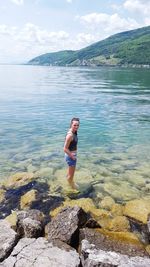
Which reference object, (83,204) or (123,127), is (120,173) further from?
(123,127)

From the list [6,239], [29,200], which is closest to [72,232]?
[6,239]

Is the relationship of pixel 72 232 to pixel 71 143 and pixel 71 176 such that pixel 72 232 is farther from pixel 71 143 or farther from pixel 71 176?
pixel 71 176

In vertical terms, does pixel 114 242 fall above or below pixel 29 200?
above

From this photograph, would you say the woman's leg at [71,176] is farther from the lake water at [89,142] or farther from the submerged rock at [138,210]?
the submerged rock at [138,210]

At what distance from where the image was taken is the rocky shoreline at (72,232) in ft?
32.4

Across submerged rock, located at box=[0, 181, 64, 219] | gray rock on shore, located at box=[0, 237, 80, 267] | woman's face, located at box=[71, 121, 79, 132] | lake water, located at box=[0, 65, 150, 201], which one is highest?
woman's face, located at box=[71, 121, 79, 132]

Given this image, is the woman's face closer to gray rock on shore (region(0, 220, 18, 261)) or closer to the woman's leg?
the woman's leg

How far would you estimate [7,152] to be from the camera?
990 inches

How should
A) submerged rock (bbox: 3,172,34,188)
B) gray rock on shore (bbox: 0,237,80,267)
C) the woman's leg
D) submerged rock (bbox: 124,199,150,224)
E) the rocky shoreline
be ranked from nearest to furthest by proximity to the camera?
gray rock on shore (bbox: 0,237,80,267) < the rocky shoreline < submerged rock (bbox: 124,199,150,224) < the woman's leg < submerged rock (bbox: 3,172,34,188)

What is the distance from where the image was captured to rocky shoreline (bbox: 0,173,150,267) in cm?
988

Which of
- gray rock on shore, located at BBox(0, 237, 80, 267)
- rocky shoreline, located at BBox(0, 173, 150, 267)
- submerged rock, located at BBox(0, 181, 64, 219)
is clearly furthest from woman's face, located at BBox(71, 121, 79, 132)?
gray rock on shore, located at BBox(0, 237, 80, 267)

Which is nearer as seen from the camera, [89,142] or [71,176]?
[71,176]

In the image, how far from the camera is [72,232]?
11.3m

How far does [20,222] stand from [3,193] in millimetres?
5334
